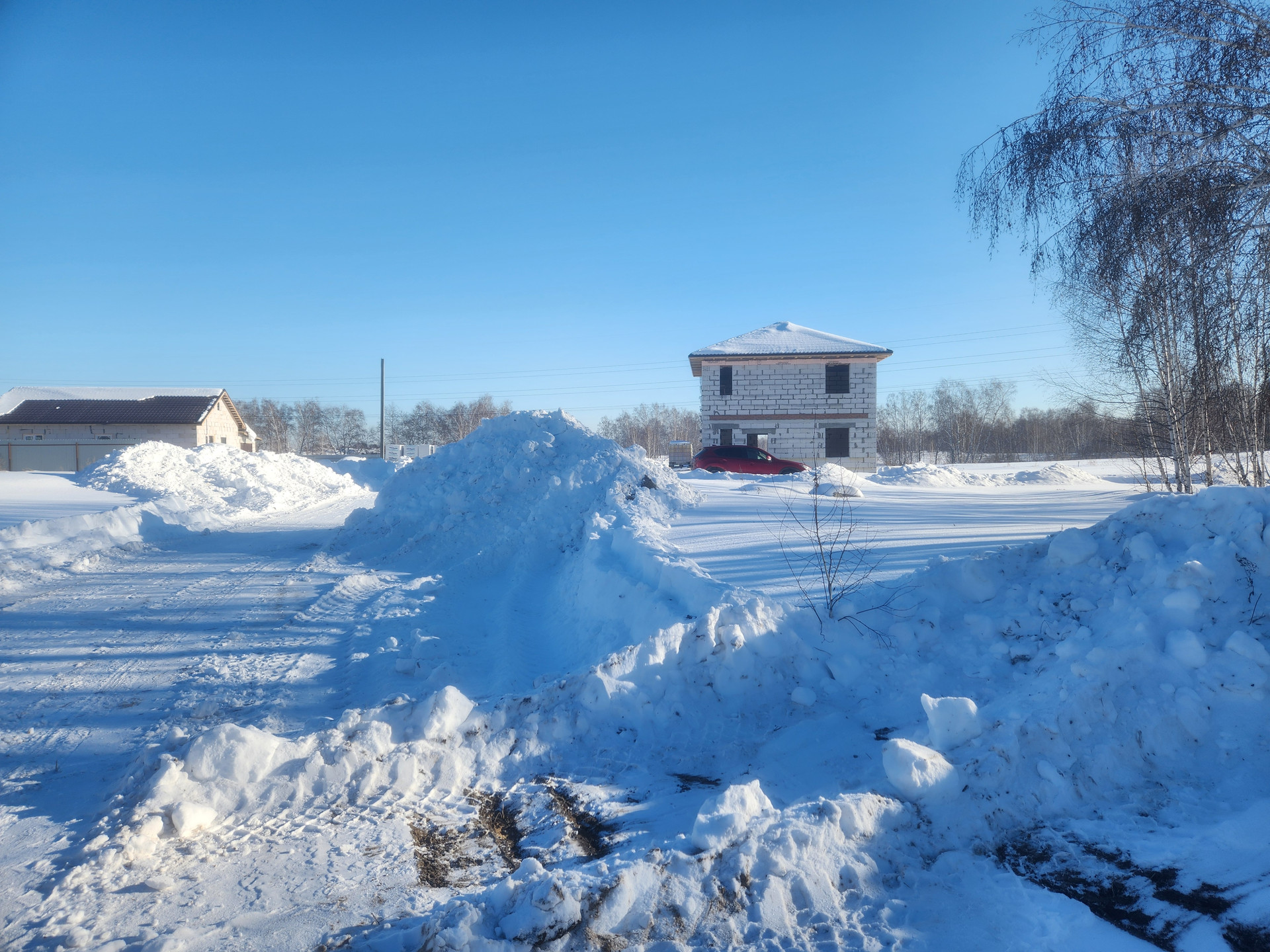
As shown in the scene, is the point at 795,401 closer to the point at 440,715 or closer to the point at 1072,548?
the point at 1072,548

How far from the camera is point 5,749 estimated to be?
412cm

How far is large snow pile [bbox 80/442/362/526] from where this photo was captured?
17188 millimetres

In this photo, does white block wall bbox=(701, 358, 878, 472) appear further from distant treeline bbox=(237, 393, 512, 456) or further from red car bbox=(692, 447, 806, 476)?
distant treeline bbox=(237, 393, 512, 456)

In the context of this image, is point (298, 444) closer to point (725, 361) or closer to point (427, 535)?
point (725, 361)

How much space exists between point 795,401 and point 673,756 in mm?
26406

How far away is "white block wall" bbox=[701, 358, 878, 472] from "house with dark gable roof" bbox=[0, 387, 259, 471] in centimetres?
3035

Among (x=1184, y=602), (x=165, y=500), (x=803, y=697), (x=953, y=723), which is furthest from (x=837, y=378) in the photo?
(x=953, y=723)

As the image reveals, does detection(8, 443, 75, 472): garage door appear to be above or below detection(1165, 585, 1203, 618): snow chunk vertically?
above

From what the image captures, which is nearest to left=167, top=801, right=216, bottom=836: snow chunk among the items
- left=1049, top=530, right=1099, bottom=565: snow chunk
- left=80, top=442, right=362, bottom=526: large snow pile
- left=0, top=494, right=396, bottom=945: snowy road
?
left=0, top=494, right=396, bottom=945: snowy road

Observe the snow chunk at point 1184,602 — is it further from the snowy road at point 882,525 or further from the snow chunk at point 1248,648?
the snowy road at point 882,525

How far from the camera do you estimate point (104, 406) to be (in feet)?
129

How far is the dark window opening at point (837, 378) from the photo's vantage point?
28922 mm

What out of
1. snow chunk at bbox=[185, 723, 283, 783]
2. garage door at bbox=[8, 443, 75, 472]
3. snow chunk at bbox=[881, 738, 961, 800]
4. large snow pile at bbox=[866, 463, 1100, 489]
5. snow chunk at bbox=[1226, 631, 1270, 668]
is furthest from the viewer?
garage door at bbox=[8, 443, 75, 472]

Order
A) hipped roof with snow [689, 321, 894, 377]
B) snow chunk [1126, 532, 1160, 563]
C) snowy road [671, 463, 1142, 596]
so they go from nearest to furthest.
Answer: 1. snow chunk [1126, 532, 1160, 563]
2. snowy road [671, 463, 1142, 596]
3. hipped roof with snow [689, 321, 894, 377]
